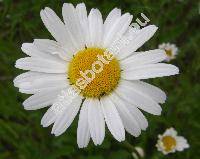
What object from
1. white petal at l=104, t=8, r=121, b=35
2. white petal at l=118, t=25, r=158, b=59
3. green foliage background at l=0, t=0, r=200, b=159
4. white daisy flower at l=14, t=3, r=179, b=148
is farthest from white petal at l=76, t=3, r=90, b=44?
green foliage background at l=0, t=0, r=200, b=159

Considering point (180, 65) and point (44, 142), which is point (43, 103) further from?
point (180, 65)

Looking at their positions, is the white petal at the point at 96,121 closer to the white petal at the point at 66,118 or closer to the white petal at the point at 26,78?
the white petal at the point at 66,118

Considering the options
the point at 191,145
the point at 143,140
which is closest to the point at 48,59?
the point at 143,140

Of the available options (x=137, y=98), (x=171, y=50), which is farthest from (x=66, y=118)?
(x=171, y=50)

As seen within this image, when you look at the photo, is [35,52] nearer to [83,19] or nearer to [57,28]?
[57,28]

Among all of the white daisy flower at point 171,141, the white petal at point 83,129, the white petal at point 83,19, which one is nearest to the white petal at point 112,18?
the white petal at point 83,19

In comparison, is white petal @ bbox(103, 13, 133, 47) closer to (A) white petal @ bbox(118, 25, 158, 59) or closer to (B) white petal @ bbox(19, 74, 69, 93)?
(A) white petal @ bbox(118, 25, 158, 59)
